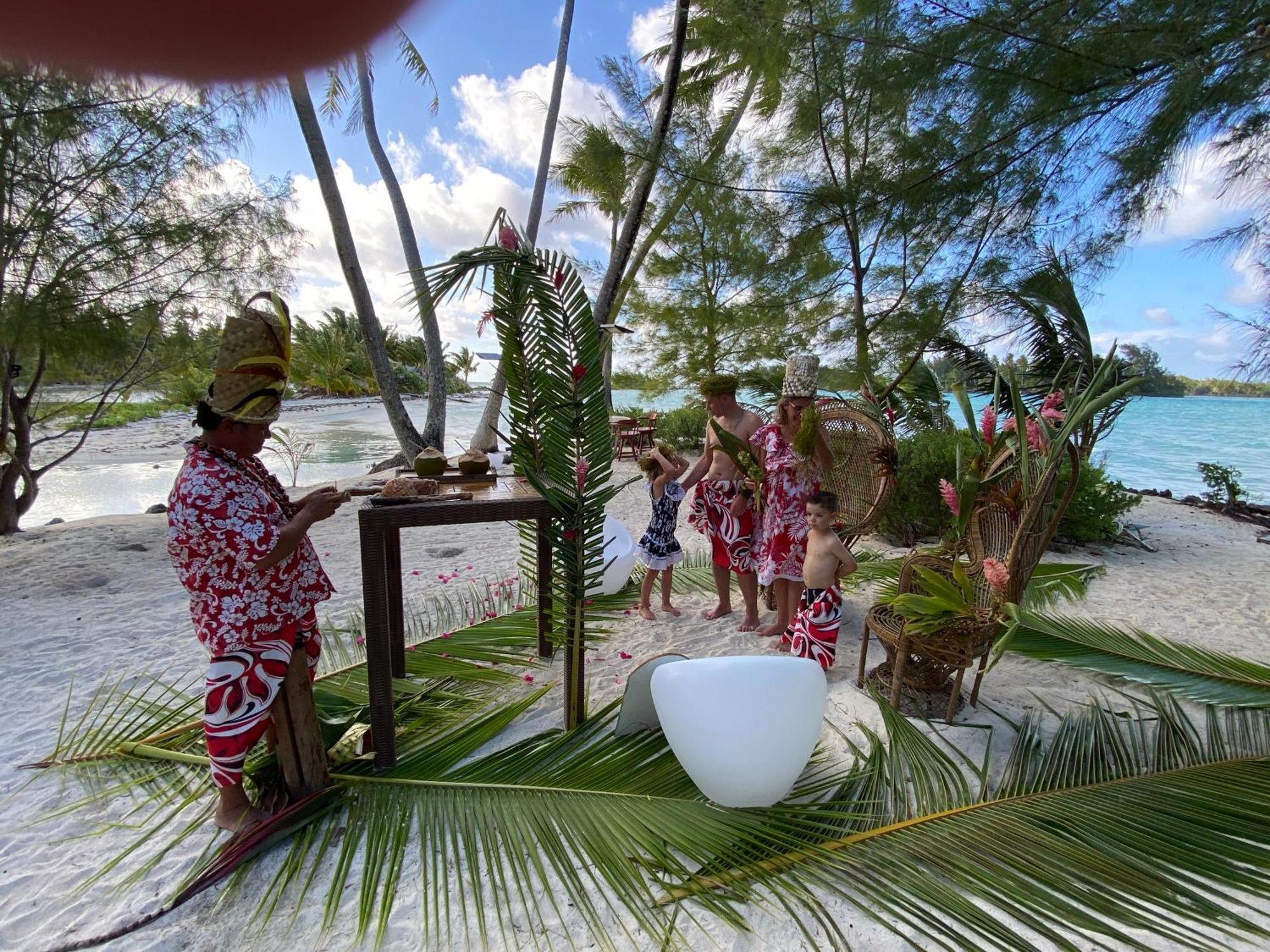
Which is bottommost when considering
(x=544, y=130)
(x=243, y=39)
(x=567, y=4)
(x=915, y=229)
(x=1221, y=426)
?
(x=1221, y=426)

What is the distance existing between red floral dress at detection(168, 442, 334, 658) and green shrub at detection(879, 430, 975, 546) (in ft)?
18.3

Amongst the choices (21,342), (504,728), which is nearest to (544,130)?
(21,342)

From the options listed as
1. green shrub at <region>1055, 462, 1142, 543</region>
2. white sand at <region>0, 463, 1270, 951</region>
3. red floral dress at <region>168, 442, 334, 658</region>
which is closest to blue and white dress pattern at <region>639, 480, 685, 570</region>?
white sand at <region>0, 463, 1270, 951</region>

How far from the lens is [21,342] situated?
5.94 metres

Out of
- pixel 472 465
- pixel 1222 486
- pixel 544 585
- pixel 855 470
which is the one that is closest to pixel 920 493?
pixel 855 470

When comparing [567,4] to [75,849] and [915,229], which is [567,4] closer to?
[915,229]

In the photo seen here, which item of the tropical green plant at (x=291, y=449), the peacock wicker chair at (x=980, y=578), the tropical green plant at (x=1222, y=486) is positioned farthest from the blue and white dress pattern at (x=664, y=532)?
the tropical green plant at (x=1222, y=486)

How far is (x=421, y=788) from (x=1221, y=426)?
57344mm

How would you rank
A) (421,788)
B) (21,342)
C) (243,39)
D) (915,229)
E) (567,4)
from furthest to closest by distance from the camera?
(567,4), (21,342), (915,229), (421,788), (243,39)

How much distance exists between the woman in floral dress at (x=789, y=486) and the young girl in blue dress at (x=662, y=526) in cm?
68

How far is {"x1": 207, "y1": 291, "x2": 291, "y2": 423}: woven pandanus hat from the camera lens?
5.97 ft

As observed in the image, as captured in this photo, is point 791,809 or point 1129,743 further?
point 1129,743

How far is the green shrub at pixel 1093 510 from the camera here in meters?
6.03

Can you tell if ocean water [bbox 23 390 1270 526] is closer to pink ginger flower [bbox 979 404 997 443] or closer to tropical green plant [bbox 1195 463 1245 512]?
tropical green plant [bbox 1195 463 1245 512]
